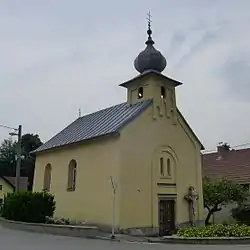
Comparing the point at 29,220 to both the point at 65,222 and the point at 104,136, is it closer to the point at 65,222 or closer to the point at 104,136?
the point at 65,222

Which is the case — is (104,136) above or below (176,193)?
above

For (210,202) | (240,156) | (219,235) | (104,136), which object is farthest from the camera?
(240,156)

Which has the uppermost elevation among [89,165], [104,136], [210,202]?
[104,136]

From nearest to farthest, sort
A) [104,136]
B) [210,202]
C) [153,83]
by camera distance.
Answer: [104,136], [153,83], [210,202]

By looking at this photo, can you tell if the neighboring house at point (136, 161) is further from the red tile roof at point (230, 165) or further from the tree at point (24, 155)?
the tree at point (24, 155)

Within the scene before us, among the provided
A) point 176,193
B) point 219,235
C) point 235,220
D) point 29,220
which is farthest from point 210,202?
point 29,220

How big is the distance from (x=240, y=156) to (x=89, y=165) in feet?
60.0

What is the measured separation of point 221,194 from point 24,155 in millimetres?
46091

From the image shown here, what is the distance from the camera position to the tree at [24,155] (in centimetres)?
6900

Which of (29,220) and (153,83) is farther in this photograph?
(153,83)

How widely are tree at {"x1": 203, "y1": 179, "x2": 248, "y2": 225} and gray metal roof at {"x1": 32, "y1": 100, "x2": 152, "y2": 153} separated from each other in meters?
9.35

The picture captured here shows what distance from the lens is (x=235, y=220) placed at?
105ft

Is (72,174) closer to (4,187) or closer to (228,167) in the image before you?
(228,167)

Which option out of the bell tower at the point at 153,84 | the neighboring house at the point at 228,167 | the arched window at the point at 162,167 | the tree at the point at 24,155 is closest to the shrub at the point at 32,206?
the arched window at the point at 162,167
